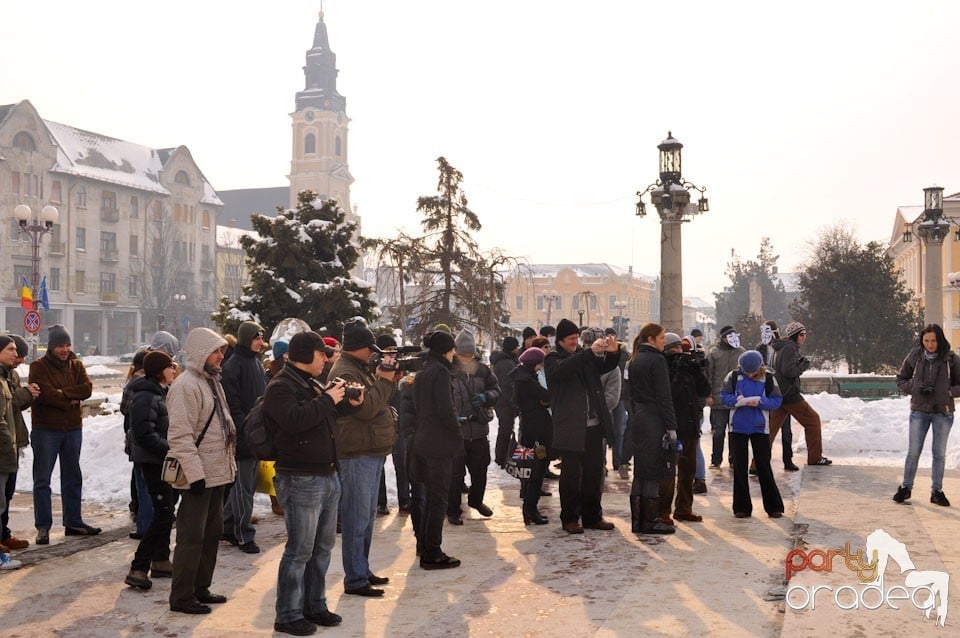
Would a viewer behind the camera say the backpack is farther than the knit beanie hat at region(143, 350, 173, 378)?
No

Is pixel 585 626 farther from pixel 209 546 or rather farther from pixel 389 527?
pixel 389 527

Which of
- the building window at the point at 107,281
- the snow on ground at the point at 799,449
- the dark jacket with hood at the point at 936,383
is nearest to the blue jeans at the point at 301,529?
the snow on ground at the point at 799,449

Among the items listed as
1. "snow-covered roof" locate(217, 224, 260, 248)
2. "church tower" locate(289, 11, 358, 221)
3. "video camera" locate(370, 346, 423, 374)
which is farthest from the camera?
"church tower" locate(289, 11, 358, 221)

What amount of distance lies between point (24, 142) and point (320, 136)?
52608mm

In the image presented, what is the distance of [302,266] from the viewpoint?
1894 cm

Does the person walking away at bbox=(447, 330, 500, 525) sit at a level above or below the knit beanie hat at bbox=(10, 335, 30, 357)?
below

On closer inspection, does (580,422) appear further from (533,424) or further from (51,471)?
(51,471)

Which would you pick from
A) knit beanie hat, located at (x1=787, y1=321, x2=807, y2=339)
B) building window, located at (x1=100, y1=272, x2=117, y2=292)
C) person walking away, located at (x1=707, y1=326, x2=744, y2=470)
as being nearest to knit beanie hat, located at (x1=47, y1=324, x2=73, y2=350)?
person walking away, located at (x1=707, y1=326, x2=744, y2=470)

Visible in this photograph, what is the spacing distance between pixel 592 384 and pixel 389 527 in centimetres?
240

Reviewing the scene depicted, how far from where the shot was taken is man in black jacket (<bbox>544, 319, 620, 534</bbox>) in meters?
8.16

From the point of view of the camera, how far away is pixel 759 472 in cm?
892

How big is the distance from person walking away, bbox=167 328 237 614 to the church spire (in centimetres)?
11212

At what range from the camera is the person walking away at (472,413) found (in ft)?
28.7

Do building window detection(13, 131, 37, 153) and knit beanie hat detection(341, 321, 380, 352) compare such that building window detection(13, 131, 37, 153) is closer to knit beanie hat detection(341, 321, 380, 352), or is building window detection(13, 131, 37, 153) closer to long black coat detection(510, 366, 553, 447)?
long black coat detection(510, 366, 553, 447)
